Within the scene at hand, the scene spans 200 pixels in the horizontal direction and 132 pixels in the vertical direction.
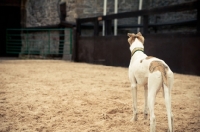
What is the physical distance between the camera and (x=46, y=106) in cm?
395

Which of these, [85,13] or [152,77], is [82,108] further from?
[85,13]

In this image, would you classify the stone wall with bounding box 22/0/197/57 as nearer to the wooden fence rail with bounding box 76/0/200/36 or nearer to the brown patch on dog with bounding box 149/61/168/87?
the wooden fence rail with bounding box 76/0/200/36

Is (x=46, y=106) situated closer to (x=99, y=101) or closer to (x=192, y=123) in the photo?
(x=99, y=101)

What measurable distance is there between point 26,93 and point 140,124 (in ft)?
8.02

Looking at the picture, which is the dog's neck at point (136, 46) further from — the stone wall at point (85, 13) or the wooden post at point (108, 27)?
the stone wall at point (85, 13)

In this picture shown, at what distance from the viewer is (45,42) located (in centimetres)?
1695

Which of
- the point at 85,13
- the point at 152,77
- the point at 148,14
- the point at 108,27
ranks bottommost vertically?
the point at 152,77

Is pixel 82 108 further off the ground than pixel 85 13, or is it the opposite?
pixel 85 13

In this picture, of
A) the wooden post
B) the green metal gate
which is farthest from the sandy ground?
the green metal gate

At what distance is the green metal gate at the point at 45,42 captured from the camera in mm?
14891

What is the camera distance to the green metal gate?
14.9 meters

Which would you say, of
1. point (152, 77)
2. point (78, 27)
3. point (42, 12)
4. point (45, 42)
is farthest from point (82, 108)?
point (42, 12)

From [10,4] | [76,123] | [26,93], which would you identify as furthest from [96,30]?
[10,4]

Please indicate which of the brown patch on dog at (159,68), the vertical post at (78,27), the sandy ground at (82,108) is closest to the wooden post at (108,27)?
the vertical post at (78,27)
